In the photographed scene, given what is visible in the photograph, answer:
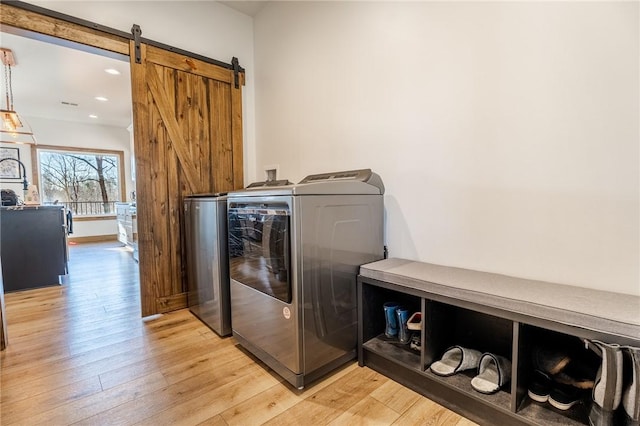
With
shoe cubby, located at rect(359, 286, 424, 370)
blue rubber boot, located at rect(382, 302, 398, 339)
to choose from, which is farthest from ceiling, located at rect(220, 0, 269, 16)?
blue rubber boot, located at rect(382, 302, 398, 339)

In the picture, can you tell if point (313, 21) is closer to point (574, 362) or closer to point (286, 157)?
point (286, 157)

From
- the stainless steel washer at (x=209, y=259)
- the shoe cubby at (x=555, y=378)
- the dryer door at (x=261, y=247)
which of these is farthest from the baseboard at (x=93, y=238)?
the shoe cubby at (x=555, y=378)

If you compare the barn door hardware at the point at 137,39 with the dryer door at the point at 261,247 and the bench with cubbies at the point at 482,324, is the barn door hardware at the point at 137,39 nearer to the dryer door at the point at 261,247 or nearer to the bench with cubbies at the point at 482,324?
the dryer door at the point at 261,247

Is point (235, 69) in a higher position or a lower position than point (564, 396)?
higher

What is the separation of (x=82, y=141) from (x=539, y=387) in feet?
27.8

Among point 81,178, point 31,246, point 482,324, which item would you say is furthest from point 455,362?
point 81,178

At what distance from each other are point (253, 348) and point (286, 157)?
169cm

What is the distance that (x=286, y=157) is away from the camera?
2797 millimetres

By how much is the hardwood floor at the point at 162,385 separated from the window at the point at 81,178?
17.8ft

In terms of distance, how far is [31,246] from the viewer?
130 inches

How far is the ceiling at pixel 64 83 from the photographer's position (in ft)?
11.1

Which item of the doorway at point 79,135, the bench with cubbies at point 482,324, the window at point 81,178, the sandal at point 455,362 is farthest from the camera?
the window at point 81,178

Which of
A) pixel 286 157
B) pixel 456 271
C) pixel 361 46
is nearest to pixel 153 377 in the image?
pixel 456 271

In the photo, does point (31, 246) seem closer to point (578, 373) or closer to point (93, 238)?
point (93, 238)
